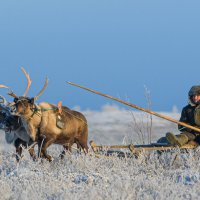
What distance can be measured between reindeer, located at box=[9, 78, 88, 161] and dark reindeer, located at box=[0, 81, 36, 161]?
0.69ft

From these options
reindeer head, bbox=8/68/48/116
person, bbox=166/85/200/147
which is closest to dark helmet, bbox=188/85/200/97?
person, bbox=166/85/200/147

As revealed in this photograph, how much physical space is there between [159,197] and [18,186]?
1.86 metres

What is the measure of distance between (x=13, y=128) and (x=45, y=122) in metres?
0.61

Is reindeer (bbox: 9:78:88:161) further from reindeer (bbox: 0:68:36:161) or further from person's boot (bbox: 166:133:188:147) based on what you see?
person's boot (bbox: 166:133:188:147)

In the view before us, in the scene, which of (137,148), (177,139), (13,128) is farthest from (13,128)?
(177,139)

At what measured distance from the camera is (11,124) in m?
10.9

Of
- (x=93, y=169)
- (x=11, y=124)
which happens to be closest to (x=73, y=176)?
(x=93, y=169)

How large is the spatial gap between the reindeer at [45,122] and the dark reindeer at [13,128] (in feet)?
0.69

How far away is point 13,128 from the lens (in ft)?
35.8

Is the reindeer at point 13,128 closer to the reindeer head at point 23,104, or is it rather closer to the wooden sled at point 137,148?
the reindeer head at point 23,104

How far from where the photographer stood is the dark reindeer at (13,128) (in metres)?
10.9

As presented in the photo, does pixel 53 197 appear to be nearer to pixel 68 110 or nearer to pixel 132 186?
pixel 132 186

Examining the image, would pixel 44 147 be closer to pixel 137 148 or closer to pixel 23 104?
pixel 23 104

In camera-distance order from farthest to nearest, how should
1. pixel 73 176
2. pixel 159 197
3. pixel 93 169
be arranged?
pixel 93 169, pixel 73 176, pixel 159 197
